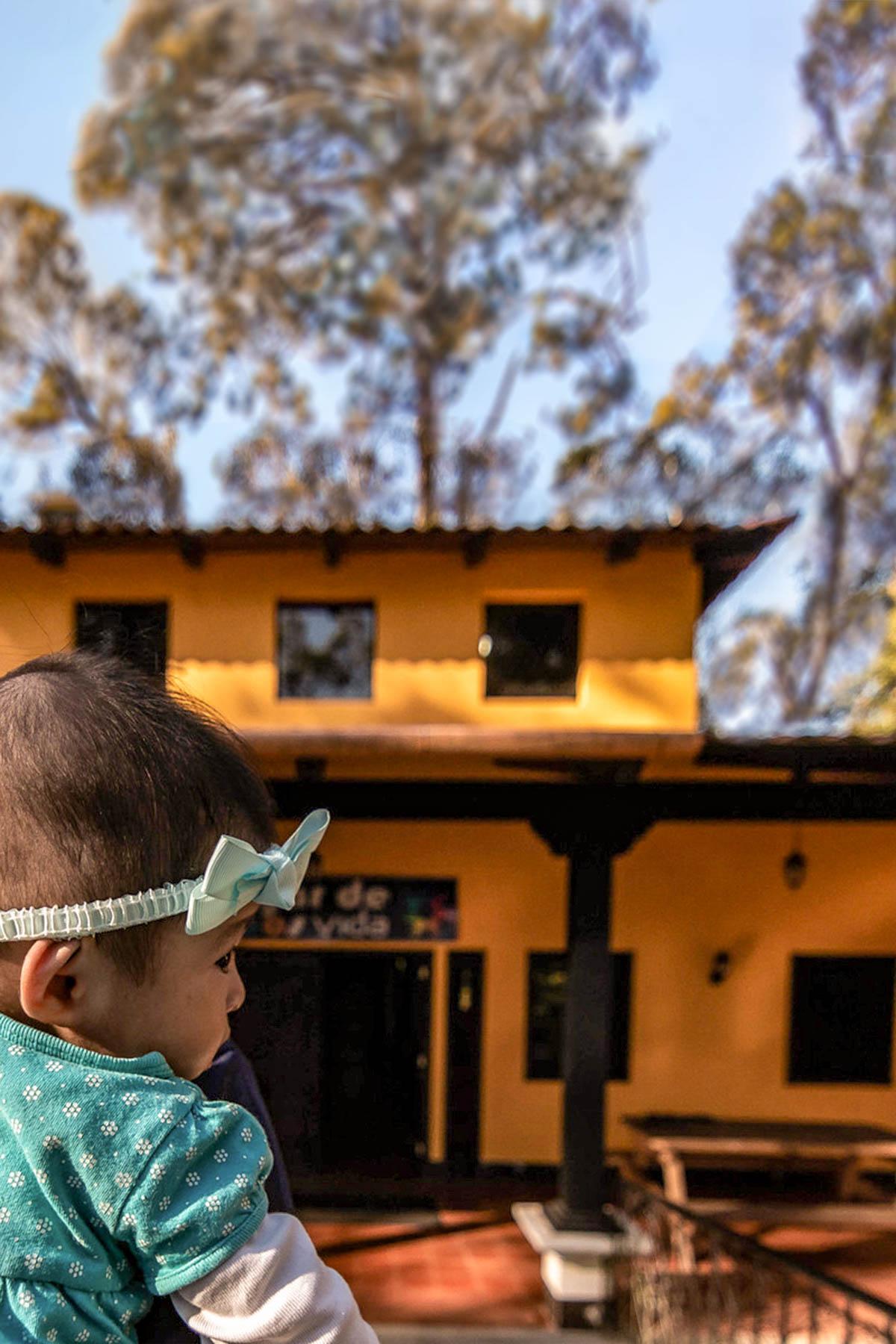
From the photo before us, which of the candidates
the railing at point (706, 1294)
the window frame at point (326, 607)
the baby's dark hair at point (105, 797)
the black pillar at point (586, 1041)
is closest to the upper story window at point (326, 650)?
the window frame at point (326, 607)

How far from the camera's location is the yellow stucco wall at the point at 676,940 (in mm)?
8531

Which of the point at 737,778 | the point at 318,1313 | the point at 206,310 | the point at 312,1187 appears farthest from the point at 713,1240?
the point at 206,310

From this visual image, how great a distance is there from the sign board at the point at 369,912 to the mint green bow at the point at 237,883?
7.40 meters

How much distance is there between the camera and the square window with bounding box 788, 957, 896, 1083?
8625 mm

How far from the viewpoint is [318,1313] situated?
738mm

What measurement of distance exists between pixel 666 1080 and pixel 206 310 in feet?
57.7

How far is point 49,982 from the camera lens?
0.78 m

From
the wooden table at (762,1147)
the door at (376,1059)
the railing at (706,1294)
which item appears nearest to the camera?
the railing at (706,1294)

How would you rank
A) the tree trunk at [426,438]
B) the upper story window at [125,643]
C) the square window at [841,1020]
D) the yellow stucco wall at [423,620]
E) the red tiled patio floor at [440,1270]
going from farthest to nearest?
the tree trunk at [426,438]
the square window at [841,1020]
the yellow stucco wall at [423,620]
the red tiled patio floor at [440,1270]
the upper story window at [125,643]

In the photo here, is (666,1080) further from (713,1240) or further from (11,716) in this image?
(11,716)

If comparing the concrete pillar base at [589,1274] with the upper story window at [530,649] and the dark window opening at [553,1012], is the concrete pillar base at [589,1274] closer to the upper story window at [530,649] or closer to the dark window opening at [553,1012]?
the dark window opening at [553,1012]

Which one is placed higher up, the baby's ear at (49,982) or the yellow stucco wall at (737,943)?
the baby's ear at (49,982)

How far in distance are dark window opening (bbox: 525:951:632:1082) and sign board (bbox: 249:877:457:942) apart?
1009 millimetres

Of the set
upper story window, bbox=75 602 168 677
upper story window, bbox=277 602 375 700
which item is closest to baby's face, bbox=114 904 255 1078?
upper story window, bbox=75 602 168 677
